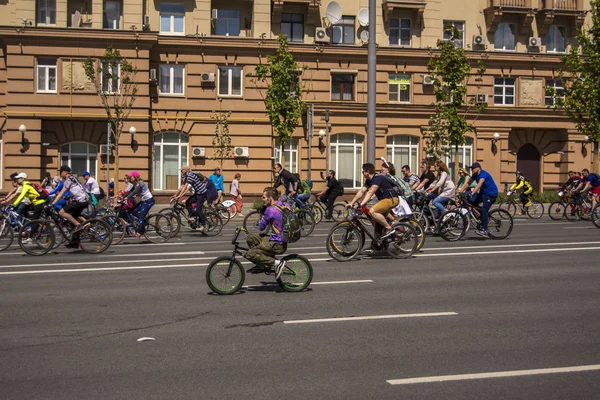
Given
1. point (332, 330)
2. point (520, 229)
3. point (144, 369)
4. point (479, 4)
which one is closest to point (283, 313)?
point (332, 330)

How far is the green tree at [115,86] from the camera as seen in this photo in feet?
108

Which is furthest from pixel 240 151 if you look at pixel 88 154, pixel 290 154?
pixel 88 154

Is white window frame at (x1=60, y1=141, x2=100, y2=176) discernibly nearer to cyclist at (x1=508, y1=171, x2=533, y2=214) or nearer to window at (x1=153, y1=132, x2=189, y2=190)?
window at (x1=153, y1=132, x2=189, y2=190)

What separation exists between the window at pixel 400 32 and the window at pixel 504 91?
515 centimetres

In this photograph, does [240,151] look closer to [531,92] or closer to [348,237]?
[531,92]

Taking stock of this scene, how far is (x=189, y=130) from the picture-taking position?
120ft

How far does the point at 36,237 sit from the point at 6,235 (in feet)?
5.37

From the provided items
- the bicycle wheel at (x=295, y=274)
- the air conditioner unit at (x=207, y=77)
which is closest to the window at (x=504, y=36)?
the air conditioner unit at (x=207, y=77)

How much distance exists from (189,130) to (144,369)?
30.0 m

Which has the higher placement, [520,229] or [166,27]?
[166,27]

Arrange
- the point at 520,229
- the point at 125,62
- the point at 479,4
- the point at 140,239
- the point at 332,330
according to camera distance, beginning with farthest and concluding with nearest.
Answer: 1. the point at 479,4
2. the point at 125,62
3. the point at 520,229
4. the point at 140,239
5. the point at 332,330

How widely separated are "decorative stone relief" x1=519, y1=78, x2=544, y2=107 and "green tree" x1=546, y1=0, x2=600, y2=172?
1.57 m

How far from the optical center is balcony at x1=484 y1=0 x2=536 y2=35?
3856 centimetres

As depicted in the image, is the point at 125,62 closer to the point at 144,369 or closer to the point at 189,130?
the point at 189,130
